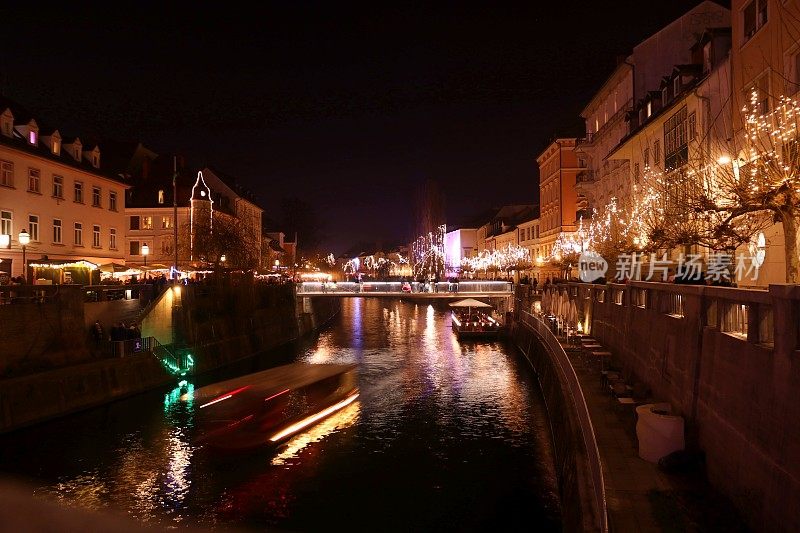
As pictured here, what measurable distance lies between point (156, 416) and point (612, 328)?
17.6m

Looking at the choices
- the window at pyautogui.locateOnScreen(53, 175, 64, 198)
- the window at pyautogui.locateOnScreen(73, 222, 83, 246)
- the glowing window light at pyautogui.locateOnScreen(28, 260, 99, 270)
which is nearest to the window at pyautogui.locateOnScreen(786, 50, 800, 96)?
the glowing window light at pyautogui.locateOnScreen(28, 260, 99, 270)

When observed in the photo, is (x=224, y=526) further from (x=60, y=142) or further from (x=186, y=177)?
(x=186, y=177)

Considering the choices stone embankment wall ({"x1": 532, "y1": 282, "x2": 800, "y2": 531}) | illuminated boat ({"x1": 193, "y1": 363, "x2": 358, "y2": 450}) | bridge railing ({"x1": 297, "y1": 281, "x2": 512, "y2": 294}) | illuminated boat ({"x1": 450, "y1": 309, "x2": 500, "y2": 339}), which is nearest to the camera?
stone embankment wall ({"x1": 532, "y1": 282, "x2": 800, "y2": 531})

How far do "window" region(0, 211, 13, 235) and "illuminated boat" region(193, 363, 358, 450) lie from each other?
59.7 feet

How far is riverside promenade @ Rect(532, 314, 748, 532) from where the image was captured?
10156mm

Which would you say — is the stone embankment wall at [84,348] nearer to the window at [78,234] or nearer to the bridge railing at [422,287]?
the window at [78,234]

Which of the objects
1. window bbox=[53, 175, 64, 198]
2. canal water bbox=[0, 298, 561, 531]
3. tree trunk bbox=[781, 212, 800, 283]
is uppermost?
window bbox=[53, 175, 64, 198]

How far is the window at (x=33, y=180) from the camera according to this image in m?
36.5

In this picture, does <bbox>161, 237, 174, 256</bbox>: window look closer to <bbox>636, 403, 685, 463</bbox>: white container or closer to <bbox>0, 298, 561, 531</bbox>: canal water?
<bbox>0, 298, 561, 531</bbox>: canal water

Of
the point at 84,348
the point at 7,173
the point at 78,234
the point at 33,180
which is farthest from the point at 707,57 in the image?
the point at 78,234

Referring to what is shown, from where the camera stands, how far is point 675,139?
3281 centimetres

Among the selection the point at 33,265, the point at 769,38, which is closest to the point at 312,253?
the point at 33,265

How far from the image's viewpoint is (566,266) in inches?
2110

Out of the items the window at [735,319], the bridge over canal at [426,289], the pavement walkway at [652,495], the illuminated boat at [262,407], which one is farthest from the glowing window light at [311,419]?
the bridge over canal at [426,289]
